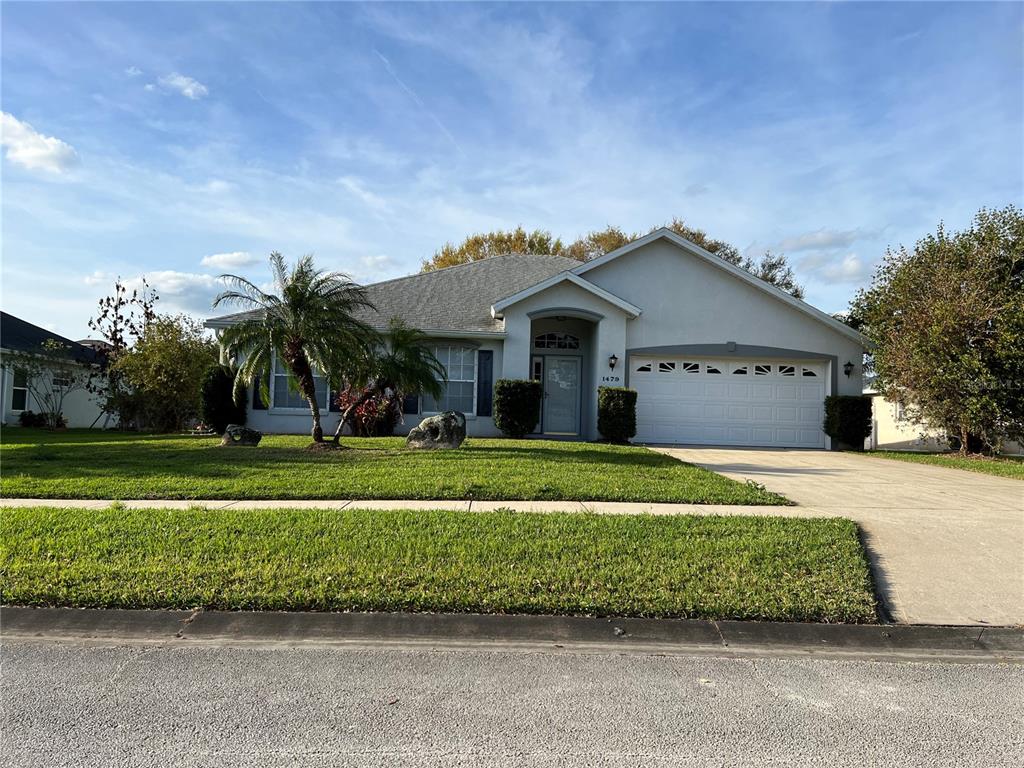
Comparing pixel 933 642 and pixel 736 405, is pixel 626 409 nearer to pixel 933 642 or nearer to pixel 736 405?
pixel 736 405

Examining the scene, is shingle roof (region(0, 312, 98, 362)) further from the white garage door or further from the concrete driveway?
the concrete driveway

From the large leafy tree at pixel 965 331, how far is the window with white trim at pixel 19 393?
2519cm

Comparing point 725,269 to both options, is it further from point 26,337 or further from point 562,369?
point 26,337

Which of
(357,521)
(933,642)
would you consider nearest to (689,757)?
(933,642)

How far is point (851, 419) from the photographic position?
57.0 feet

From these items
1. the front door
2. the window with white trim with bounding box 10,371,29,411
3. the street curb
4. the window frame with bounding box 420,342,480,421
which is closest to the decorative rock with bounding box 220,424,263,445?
the window frame with bounding box 420,342,480,421

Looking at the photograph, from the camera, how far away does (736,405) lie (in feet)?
59.2

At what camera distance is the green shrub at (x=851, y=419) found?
17.4 m

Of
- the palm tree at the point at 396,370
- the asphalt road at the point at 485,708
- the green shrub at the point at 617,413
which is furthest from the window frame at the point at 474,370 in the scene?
the asphalt road at the point at 485,708

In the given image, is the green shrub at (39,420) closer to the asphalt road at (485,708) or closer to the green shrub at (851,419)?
the asphalt road at (485,708)

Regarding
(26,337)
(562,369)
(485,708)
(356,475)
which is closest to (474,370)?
(562,369)

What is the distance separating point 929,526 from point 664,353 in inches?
437

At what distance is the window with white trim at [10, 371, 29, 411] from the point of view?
21719 millimetres

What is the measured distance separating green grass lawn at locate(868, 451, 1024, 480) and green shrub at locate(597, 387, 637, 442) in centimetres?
587
